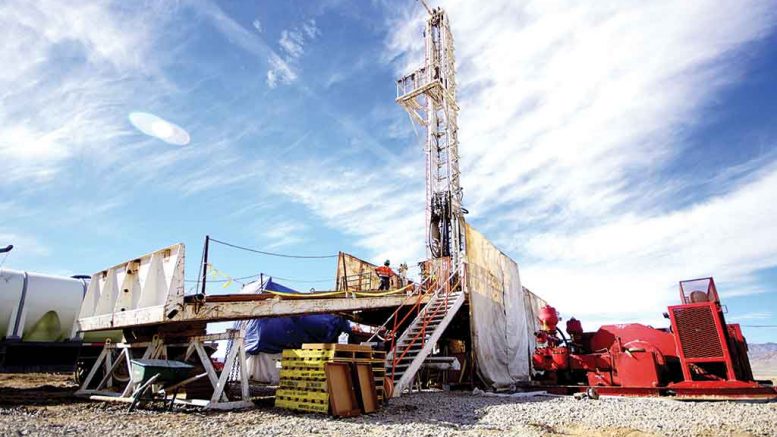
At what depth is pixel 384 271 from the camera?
16953 mm

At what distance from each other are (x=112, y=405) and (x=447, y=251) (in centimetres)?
1243

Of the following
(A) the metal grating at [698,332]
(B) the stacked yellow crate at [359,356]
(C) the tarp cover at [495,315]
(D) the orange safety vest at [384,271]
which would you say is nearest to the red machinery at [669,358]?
(A) the metal grating at [698,332]

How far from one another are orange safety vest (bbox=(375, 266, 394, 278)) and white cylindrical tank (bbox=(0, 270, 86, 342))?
10864mm

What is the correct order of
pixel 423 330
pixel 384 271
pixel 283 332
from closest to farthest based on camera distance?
pixel 423 330, pixel 384 271, pixel 283 332

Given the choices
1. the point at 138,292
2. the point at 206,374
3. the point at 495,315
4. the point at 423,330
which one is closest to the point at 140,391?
the point at 206,374

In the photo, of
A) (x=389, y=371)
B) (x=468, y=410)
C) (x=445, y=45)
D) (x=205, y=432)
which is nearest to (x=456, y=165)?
(x=445, y=45)

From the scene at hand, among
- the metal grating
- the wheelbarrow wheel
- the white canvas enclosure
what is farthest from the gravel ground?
the white canvas enclosure

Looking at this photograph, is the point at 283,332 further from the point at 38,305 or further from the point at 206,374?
the point at 206,374

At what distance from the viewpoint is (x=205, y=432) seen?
257 inches

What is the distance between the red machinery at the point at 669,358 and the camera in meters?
10.0

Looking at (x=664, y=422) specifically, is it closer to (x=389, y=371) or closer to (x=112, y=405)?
(x=389, y=371)

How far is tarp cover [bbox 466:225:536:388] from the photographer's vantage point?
15.3 m

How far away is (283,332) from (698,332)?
14.3m

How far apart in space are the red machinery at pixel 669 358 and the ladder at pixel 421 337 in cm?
307
